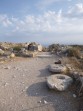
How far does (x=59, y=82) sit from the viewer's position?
9.78 m

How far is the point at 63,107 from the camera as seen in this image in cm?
836

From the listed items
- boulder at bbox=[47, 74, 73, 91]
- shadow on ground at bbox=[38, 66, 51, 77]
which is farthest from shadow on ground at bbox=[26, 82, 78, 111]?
shadow on ground at bbox=[38, 66, 51, 77]

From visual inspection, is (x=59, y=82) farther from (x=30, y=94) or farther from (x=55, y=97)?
(x=30, y=94)

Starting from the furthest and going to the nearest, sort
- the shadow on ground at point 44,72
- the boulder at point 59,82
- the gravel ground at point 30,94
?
the shadow on ground at point 44,72 < the boulder at point 59,82 < the gravel ground at point 30,94

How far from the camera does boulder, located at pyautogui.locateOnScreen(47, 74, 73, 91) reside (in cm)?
938

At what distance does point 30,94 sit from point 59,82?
1.34 meters

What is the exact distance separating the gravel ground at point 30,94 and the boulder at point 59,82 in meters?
0.21

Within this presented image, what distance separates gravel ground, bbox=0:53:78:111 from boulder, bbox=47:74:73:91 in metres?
0.21

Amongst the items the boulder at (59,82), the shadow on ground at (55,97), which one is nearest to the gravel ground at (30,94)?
the shadow on ground at (55,97)

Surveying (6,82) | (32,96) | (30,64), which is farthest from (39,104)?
(30,64)

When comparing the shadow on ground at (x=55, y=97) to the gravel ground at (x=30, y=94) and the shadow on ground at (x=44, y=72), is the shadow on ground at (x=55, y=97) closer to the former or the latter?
the gravel ground at (x=30, y=94)

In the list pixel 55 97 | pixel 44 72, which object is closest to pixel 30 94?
pixel 55 97

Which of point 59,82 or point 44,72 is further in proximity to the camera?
point 44,72

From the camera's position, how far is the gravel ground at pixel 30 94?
8.41m
